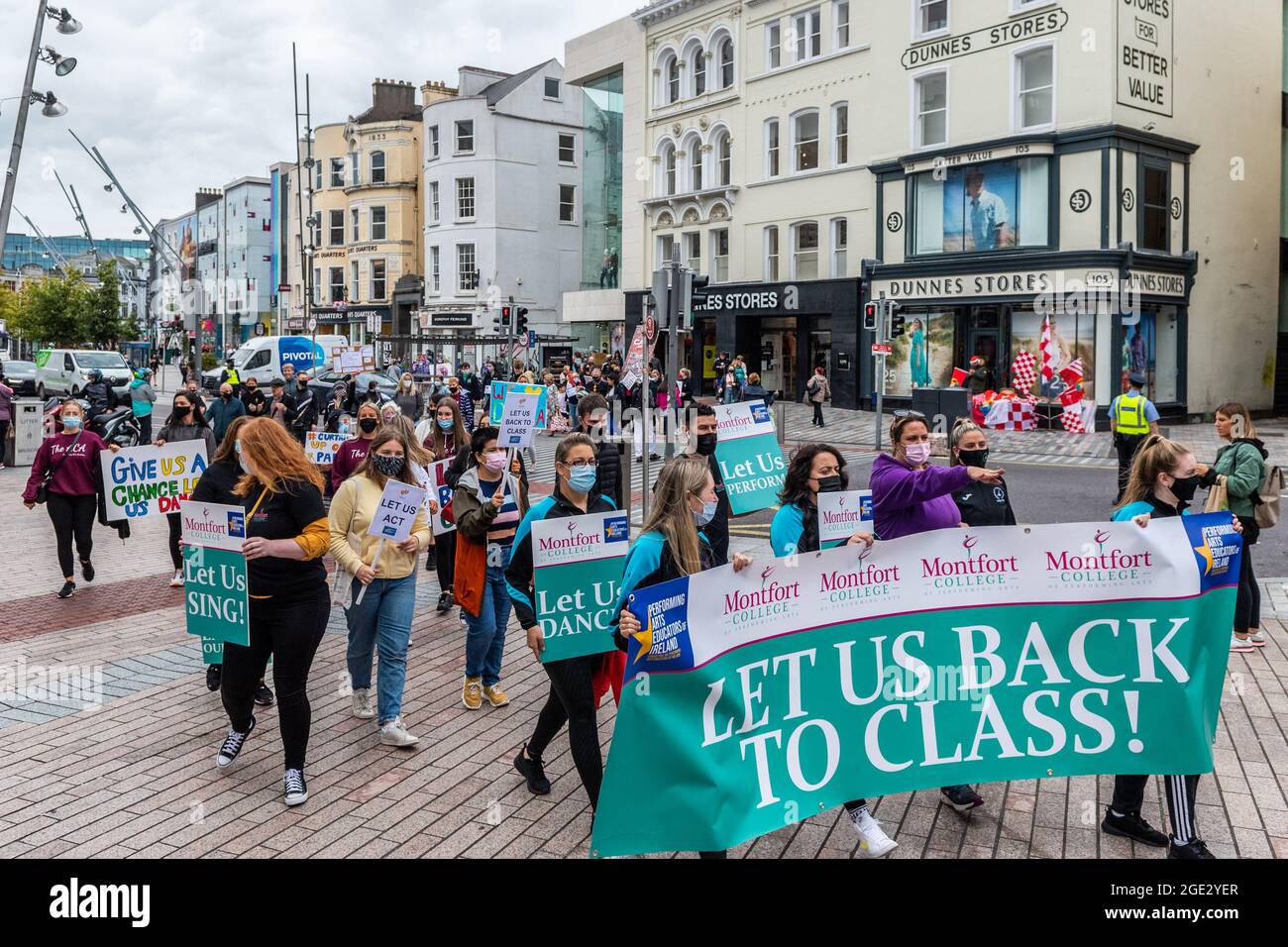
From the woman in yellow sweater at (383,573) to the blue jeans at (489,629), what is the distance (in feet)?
1.89

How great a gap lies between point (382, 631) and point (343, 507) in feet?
2.45

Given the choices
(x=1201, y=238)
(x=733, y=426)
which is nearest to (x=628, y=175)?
(x=1201, y=238)

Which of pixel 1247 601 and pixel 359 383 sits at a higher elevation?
pixel 359 383

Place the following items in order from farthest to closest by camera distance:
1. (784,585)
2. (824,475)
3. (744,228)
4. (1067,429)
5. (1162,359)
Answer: (744,228) → (1162,359) → (1067,429) → (824,475) → (784,585)

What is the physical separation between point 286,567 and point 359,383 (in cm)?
2307

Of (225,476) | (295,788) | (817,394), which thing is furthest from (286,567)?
(817,394)

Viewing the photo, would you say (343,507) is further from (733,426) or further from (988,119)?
(988,119)

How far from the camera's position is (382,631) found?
21.0 feet

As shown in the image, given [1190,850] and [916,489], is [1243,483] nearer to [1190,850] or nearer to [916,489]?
[916,489]

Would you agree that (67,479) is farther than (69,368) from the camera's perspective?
No

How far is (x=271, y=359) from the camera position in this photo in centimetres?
4009

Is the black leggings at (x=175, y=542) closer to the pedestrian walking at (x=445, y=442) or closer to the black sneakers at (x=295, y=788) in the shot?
the pedestrian walking at (x=445, y=442)

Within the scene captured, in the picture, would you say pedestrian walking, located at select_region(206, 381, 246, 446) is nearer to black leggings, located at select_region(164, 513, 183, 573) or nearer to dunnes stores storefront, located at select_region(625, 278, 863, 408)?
black leggings, located at select_region(164, 513, 183, 573)

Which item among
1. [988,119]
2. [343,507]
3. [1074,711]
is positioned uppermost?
[988,119]
